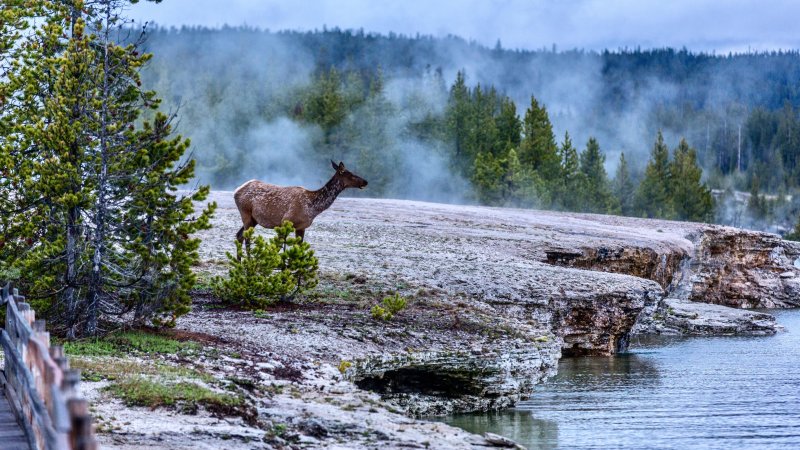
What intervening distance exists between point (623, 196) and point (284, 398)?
102 meters

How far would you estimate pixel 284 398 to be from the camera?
677 inches

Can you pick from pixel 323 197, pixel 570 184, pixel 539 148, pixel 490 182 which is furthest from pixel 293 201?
pixel 539 148

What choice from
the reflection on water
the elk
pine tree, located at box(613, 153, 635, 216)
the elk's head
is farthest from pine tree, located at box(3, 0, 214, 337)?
pine tree, located at box(613, 153, 635, 216)

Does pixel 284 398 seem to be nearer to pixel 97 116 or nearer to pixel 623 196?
pixel 97 116

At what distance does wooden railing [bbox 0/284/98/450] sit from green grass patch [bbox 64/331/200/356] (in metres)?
3.35

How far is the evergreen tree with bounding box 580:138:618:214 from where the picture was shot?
94688mm

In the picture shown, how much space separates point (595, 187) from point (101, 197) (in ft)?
284

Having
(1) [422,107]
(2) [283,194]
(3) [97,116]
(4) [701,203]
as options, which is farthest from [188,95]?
(3) [97,116]

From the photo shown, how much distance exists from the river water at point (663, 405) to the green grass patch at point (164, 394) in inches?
277

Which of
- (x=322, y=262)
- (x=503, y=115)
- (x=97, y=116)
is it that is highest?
(x=503, y=115)

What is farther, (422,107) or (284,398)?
(422,107)

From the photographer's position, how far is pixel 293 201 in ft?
93.6

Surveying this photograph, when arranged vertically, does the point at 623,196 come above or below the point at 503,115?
below

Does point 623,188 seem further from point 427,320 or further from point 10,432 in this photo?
point 10,432
